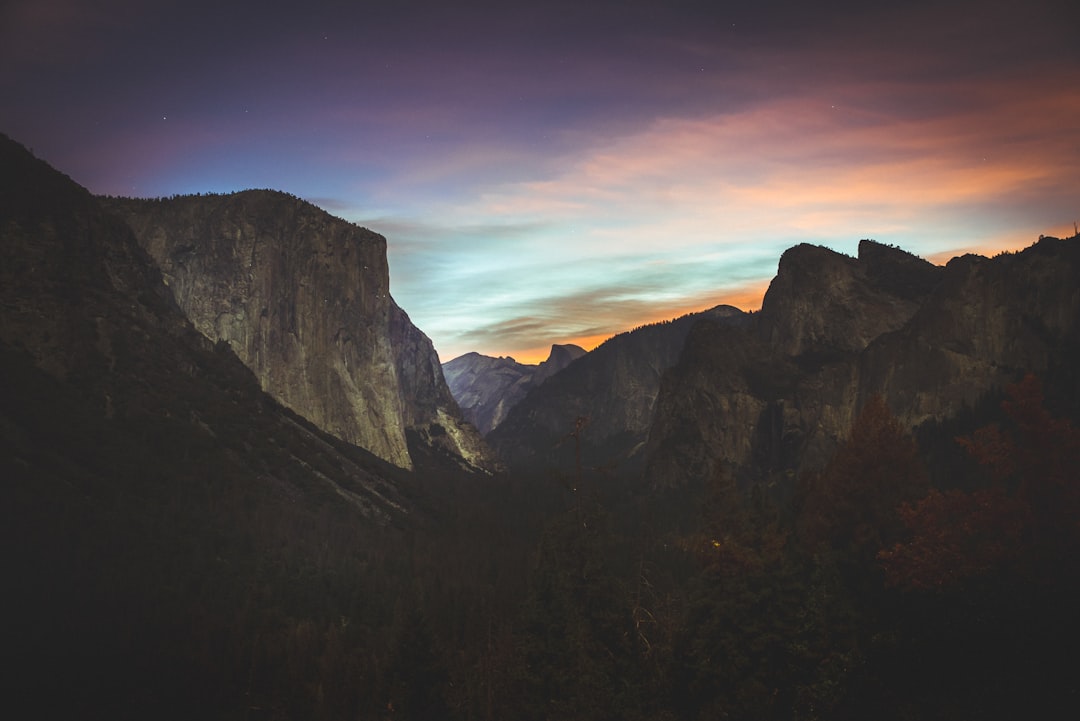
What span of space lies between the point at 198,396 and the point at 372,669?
3451 inches

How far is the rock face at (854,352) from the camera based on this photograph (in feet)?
400

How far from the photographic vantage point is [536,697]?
2925 cm

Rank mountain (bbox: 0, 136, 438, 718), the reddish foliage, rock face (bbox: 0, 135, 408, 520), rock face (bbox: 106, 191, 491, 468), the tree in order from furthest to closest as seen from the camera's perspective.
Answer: rock face (bbox: 106, 191, 491, 468) < rock face (bbox: 0, 135, 408, 520) < mountain (bbox: 0, 136, 438, 718) < the tree < the reddish foliage

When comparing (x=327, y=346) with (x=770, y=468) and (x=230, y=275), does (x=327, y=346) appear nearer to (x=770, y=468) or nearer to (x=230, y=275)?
(x=230, y=275)

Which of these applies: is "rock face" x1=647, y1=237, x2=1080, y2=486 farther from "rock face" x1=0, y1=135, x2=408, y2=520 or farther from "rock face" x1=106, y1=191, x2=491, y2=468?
"rock face" x1=106, y1=191, x2=491, y2=468

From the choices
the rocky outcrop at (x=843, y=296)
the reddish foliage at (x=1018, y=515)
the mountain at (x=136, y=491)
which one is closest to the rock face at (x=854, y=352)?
the rocky outcrop at (x=843, y=296)

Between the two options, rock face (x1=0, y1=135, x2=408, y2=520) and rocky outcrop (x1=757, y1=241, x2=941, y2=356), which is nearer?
rock face (x1=0, y1=135, x2=408, y2=520)

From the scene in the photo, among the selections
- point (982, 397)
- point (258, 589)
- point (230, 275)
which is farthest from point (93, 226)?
point (982, 397)

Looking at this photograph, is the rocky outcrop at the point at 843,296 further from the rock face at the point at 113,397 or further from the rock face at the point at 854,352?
the rock face at the point at 113,397

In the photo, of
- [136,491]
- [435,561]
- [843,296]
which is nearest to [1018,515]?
[435,561]

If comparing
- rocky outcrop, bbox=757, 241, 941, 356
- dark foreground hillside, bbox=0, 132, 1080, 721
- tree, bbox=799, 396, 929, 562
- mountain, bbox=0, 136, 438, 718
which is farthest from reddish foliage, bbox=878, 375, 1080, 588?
rocky outcrop, bbox=757, 241, 941, 356

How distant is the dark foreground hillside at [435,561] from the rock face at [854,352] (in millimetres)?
7619

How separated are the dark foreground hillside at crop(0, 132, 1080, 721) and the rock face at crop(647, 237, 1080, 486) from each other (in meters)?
7.62

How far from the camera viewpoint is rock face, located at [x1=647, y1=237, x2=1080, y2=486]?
12188 cm
